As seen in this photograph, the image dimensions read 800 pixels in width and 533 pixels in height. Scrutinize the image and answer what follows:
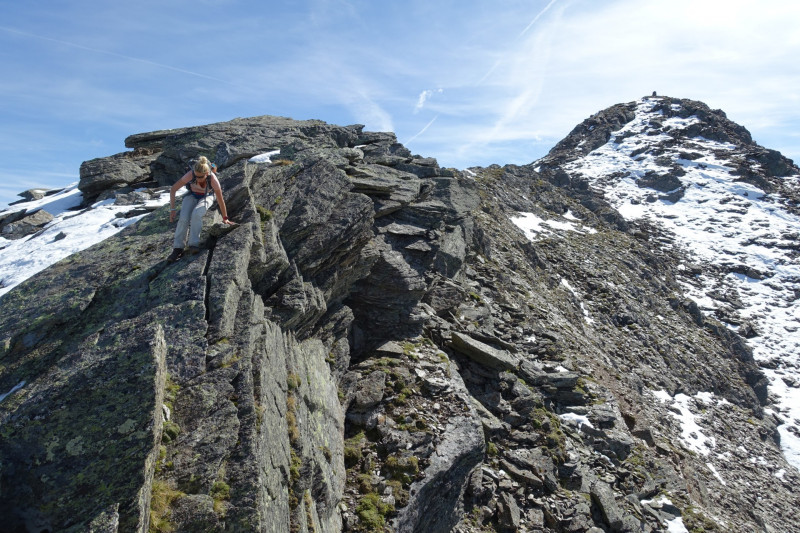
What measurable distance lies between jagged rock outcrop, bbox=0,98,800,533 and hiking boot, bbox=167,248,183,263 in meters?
0.48

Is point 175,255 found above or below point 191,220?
below

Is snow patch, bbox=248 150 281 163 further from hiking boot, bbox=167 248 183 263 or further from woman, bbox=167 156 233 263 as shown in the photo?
hiking boot, bbox=167 248 183 263

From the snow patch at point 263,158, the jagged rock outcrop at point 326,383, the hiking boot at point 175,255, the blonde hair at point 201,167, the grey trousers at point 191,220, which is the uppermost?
the snow patch at point 263,158

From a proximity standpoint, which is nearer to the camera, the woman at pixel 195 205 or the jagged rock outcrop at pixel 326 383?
the jagged rock outcrop at pixel 326 383

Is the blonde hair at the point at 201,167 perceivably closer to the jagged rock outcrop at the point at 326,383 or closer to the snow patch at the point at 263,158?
the jagged rock outcrop at the point at 326,383

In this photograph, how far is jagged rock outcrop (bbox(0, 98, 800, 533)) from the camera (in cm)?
661

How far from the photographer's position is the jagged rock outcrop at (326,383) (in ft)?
21.7

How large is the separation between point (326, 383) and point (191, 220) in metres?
6.69

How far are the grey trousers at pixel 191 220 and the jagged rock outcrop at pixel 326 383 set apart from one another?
44cm

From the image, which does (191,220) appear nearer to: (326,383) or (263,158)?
(326,383)

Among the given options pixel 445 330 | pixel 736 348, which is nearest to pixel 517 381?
pixel 445 330

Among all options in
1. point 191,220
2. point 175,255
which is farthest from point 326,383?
point 191,220

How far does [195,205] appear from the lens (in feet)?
36.8

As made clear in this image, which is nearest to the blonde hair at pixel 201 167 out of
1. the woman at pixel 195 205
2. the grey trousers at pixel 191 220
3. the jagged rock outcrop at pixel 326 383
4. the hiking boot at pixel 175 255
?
the woman at pixel 195 205
